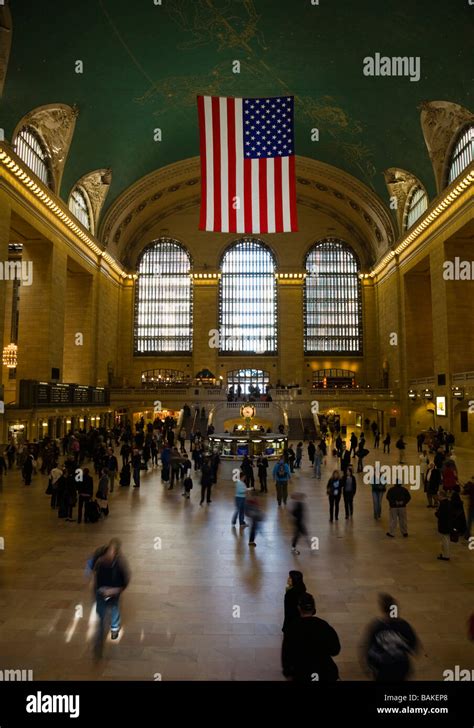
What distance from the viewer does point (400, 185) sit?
29.8 metres

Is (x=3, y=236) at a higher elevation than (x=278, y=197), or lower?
higher

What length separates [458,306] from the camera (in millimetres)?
24797

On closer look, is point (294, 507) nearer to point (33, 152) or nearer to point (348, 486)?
point (348, 486)

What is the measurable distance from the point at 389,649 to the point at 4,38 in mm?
21607

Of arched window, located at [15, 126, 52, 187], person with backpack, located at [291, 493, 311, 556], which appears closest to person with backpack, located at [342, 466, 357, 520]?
person with backpack, located at [291, 493, 311, 556]

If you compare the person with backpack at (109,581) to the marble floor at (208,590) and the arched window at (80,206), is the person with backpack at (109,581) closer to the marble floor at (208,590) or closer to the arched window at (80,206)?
the marble floor at (208,590)

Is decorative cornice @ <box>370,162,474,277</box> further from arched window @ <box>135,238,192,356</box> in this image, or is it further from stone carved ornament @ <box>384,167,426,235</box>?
arched window @ <box>135,238,192,356</box>

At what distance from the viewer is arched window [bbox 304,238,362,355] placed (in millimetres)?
39875

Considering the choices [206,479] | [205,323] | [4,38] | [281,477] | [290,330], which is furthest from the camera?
[205,323]

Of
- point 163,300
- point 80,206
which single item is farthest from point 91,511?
point 163,300

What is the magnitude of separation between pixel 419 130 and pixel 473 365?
38.9 feet

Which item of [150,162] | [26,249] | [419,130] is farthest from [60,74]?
[419,130]
